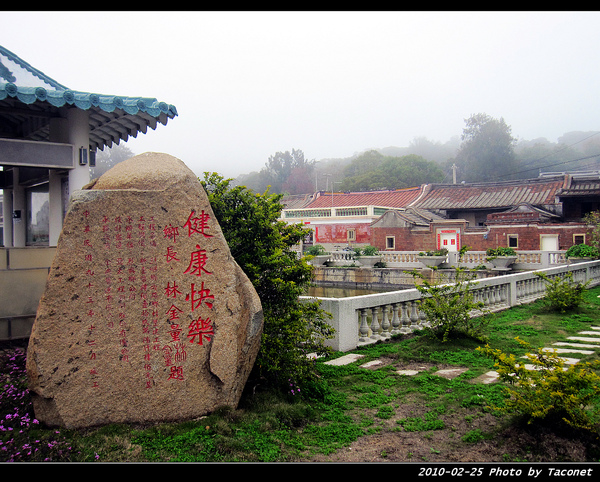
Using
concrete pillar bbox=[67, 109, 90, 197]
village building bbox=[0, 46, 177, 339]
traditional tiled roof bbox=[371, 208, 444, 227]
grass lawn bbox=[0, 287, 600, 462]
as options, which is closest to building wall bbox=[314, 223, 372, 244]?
traditional tiled roof bbox=[371, 208, 444, 227]

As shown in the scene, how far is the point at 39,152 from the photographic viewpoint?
536 cm

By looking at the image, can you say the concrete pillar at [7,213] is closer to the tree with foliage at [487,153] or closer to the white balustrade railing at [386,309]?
the white balustrade railing at [386,309]

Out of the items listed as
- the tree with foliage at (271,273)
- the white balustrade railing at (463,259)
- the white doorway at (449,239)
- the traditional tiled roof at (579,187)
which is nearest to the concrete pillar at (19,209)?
the tree with foliage at (271,273)

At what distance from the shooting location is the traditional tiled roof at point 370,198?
31891mm

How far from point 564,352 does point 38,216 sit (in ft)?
25.2

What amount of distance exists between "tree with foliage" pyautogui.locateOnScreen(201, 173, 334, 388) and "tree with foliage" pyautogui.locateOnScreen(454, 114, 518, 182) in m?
52.0

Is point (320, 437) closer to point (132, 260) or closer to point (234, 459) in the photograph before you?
point (234, 459)

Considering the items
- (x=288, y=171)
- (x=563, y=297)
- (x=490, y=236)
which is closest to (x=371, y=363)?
(x=563, y=297)

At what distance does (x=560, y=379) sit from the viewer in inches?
124

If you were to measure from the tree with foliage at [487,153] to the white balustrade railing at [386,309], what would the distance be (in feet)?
152

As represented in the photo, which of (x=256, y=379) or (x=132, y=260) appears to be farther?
(x=256, y=379)

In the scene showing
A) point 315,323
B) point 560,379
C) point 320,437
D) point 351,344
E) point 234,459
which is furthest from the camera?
point 351,344
